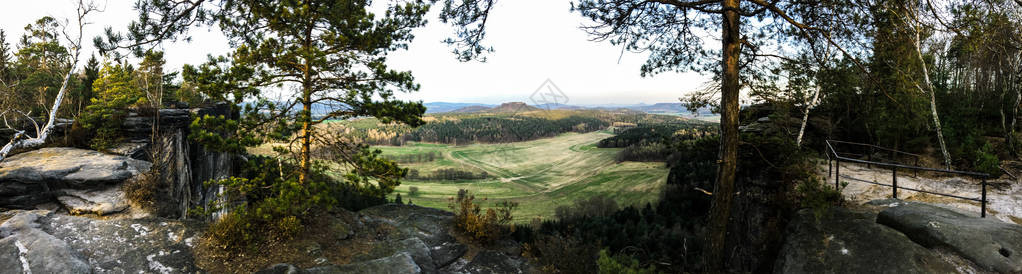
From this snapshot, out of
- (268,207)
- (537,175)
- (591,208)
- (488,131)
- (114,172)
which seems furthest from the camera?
(488,131)

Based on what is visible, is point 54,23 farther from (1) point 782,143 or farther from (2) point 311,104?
(1) point 782,143

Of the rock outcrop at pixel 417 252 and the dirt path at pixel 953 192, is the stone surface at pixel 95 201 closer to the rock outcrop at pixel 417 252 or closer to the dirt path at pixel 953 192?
the rock outcrop at pixel 417 252

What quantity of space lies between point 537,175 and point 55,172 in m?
26.0

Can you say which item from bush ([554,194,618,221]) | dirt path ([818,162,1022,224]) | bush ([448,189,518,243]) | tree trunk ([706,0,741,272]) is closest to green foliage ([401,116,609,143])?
bush ([554,194,618,221])

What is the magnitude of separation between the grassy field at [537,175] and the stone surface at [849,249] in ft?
54.1

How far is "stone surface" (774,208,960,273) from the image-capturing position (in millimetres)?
5477

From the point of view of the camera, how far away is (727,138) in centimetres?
613

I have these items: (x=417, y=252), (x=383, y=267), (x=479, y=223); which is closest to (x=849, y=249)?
(x=479, y=223)

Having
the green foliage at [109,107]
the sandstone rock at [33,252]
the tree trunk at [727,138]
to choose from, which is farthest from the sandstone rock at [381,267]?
the green foliage at [109,107]

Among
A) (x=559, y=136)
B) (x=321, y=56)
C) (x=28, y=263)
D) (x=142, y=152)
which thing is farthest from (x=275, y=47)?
(x=559, y=136)

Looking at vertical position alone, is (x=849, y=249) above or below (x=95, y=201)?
below

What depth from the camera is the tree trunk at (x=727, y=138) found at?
612 centimetres

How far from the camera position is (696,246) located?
14891 mm

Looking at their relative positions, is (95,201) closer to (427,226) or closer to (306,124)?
(306,124)
